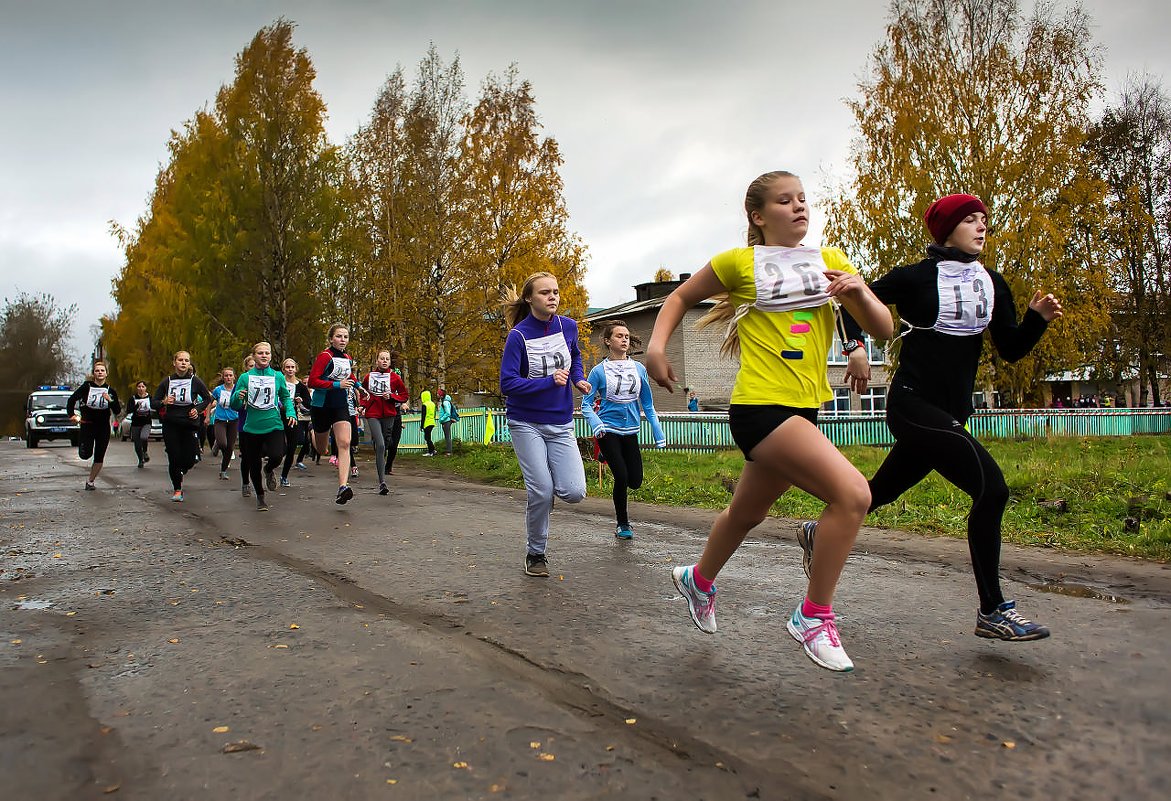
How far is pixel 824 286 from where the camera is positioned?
12.4 ft

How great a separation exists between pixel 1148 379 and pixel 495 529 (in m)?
40.2

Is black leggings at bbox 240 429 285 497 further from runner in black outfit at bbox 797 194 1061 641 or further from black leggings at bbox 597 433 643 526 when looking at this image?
runner in black outfit at bbox 797 194 1061 641

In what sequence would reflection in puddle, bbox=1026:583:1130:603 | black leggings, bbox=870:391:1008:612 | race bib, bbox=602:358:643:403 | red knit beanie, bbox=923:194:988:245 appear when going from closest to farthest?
black leggings, bbox=870:391:1008:612 < red knit beanie, bbox=923:194:988:245 < reflection in puddle, bbox=1026:583:1130:603 < race bib, bbox=602:358:643:403

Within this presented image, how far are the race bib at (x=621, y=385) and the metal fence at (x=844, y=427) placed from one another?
13.6 meters

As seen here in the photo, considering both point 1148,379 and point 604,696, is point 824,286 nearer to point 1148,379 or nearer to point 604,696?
point 604,696

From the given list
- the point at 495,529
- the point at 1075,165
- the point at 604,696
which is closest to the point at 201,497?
the point at 495,529

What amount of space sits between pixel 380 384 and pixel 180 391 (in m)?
2.71

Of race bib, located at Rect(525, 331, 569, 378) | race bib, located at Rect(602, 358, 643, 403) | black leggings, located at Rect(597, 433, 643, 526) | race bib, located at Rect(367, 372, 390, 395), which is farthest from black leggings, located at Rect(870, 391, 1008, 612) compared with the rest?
race bib, located at Rect(367, 372, 390, 395)

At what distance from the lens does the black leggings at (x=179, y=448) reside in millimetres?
11442

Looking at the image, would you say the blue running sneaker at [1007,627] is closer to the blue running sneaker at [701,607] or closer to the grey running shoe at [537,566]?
the blue running sneaker at [701,607]

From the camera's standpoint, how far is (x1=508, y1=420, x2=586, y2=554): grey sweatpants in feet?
19.4

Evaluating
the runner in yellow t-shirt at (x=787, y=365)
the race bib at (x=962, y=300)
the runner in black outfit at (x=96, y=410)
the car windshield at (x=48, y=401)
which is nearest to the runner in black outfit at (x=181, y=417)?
the runner in black outfit at (x=96, y=410)

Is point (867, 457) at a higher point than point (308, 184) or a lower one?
lower

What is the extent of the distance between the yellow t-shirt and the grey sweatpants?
2.36m
